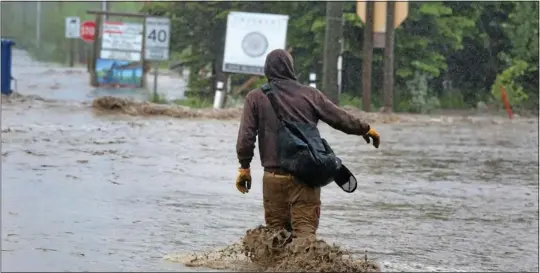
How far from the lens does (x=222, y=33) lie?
107 feet

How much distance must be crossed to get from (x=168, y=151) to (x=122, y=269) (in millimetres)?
9017

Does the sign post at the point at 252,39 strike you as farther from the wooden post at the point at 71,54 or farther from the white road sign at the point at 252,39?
the wooden post at the point at 71,54

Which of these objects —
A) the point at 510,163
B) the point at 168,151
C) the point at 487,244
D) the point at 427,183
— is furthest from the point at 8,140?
the point at 487,244

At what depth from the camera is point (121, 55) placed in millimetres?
33969

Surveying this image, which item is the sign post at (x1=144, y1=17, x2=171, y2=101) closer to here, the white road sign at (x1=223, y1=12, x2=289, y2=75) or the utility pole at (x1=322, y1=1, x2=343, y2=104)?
the white road sign at (x1=223, y1=12, x2=289, y2=75)

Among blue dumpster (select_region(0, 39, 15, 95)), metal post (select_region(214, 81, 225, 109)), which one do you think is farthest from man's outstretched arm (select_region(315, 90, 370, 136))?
metal post (select_region(214, 81, 225, 109))

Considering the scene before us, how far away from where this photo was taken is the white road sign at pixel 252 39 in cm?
2842

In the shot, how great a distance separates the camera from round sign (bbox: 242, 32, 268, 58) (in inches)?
1120

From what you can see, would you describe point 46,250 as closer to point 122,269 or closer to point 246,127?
point 122,269

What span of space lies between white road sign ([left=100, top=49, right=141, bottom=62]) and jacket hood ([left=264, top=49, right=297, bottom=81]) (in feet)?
86.6

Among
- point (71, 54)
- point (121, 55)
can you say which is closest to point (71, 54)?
point (71, 54)

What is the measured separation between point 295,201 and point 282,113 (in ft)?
2.00

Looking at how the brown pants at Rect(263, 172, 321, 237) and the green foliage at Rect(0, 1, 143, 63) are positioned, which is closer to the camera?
the brown pants at Rect(263, 172, 321, 237)

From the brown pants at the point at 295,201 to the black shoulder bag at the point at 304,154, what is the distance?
75mm
